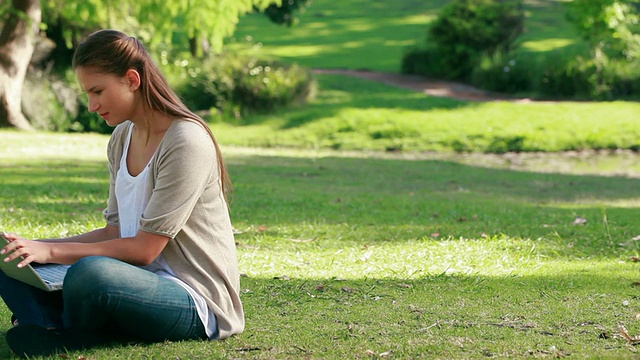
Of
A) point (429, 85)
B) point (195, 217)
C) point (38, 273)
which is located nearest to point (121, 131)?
point (195, 217)

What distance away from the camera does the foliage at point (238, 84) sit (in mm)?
19938

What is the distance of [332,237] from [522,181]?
241 inches

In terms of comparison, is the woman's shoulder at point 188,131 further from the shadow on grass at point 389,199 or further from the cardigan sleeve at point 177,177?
the shadow on grass at point 389,199

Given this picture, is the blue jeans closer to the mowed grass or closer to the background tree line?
the mowed grass

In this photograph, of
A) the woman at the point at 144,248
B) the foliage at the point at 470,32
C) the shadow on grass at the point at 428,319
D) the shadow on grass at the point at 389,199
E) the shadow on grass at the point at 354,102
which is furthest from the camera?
the foliage at the point at 470,32

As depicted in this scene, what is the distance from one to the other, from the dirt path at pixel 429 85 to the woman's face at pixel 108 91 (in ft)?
59.7

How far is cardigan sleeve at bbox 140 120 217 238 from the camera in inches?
146

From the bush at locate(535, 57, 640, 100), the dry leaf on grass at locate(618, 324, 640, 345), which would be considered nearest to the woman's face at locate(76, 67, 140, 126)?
the dry leaf on grass at locate(618, 324, 640, 345)

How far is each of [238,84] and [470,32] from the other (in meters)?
7.48

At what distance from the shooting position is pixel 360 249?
278 inches

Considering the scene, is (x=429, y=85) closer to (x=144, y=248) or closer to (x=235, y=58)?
(x=235, y=58)

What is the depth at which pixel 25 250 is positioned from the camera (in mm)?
3598

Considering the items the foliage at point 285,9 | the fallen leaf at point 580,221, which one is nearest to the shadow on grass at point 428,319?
the fallen leaf at point 580,221

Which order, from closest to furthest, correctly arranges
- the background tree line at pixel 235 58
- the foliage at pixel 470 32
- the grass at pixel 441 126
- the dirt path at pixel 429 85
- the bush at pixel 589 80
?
1. the background tree line at pixel 235 58
2. the grass at pixel 441 126
3. the bush at pixel 589 80
4. the dirt path at pixel 429 85
5. the foliage at pixel 470 32
